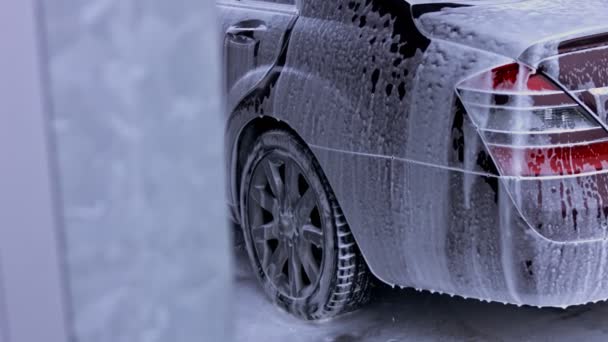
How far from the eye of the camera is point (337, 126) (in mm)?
3021

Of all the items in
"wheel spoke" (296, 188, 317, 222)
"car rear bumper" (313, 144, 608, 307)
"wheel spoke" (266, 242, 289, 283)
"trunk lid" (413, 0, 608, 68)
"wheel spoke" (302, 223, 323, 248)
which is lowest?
"wheel spoke" (266, 242, 289, 283)

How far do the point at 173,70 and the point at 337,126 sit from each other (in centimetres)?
220

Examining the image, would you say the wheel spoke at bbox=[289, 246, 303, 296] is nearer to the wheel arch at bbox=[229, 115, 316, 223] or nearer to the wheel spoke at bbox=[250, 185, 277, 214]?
the wheel spoke at bbox=[250, 185, 277, 214]

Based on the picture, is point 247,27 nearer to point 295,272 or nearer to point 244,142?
point 244,142

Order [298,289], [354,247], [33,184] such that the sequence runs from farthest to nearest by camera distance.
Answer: [298,289] → [354,247] → [33,184]

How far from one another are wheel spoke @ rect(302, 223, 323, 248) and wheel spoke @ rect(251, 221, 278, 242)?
23cm

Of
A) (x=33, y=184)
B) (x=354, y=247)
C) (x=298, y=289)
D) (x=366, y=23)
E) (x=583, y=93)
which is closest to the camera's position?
(x=33, y=184)

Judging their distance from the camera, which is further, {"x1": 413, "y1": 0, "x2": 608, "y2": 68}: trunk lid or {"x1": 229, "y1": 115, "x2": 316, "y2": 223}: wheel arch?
{"x1": 229, "y1": 115, "x2": 316, "y2": 223}: wheel arch

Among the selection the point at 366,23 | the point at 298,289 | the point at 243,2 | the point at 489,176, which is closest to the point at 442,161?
the point at 489,176

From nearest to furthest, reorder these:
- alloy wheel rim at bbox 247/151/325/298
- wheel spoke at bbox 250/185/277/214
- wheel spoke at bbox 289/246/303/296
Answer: alloy wheel rim at bbox 247/151/325/298 → wheel spoke at bbox 289/246/303/296 → wheel spoke at bbox 250/185/277/214

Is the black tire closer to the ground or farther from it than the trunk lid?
closer to the ground

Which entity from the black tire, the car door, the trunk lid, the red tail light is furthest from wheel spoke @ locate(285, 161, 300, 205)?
the red tail light

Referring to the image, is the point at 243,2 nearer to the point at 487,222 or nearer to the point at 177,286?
the point at 487,222

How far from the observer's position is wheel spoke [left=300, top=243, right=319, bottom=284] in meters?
3.36
